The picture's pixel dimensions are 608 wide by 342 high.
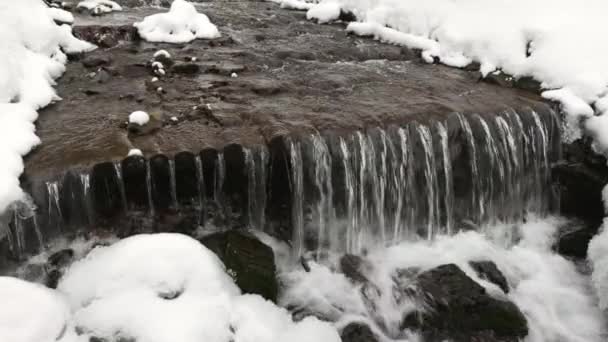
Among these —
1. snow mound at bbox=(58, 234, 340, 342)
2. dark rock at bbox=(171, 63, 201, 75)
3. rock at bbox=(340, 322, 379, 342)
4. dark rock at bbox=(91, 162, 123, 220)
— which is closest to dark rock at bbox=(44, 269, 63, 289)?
snow mound at bbox=(58, 234, 340, 342)

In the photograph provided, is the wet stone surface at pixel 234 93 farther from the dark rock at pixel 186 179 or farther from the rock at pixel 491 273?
the rock at pixel 491 273

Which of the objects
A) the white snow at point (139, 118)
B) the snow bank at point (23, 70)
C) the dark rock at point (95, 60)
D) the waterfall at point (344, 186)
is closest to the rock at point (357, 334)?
the waterfall at point (344, 186)

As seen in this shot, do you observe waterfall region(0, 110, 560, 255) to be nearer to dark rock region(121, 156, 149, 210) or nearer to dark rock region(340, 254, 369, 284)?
dark rock region(121, 156, 149, 210)

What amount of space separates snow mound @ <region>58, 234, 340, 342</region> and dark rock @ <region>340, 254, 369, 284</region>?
1093mm

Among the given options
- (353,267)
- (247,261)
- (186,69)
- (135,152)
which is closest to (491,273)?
(353,267)

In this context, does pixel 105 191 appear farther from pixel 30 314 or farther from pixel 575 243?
pixel 575 243

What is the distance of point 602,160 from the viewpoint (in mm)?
7395

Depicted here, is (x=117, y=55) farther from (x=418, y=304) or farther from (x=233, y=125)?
(x=418, y=304)

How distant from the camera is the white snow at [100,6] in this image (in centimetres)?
1188

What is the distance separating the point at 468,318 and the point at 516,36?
6.26 meters

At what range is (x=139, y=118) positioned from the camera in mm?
6484

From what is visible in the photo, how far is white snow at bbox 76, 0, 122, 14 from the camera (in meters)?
11.9

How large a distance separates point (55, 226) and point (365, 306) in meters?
3.63

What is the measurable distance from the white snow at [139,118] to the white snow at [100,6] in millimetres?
6604
